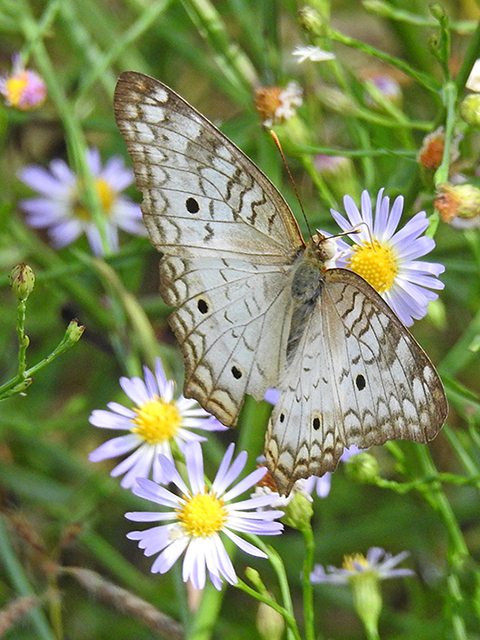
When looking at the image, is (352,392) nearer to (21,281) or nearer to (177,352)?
(21,281)

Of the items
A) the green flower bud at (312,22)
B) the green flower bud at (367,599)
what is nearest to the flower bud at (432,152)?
the green flower bud at (312,22)

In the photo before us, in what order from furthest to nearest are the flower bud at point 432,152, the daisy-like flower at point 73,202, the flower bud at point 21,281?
the daisy-like flower at point 73,202
the flower bud at point 432,152
the flower bud at point 21,281

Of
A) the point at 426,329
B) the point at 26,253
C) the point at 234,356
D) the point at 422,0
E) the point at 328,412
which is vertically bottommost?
the point at 328,412

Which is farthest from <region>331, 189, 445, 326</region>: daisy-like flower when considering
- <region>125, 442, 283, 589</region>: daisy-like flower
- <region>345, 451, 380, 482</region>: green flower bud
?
<region>125, 442, 283, 589</region>: daisy-like flower

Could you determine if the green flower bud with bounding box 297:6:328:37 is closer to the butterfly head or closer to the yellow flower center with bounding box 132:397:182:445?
the butterfly head

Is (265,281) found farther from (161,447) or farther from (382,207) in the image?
(161,447)

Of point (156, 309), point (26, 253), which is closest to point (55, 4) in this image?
point (26, 253)

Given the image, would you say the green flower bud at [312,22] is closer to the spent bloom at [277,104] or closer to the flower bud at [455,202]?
the spent bloom at [277,104]
